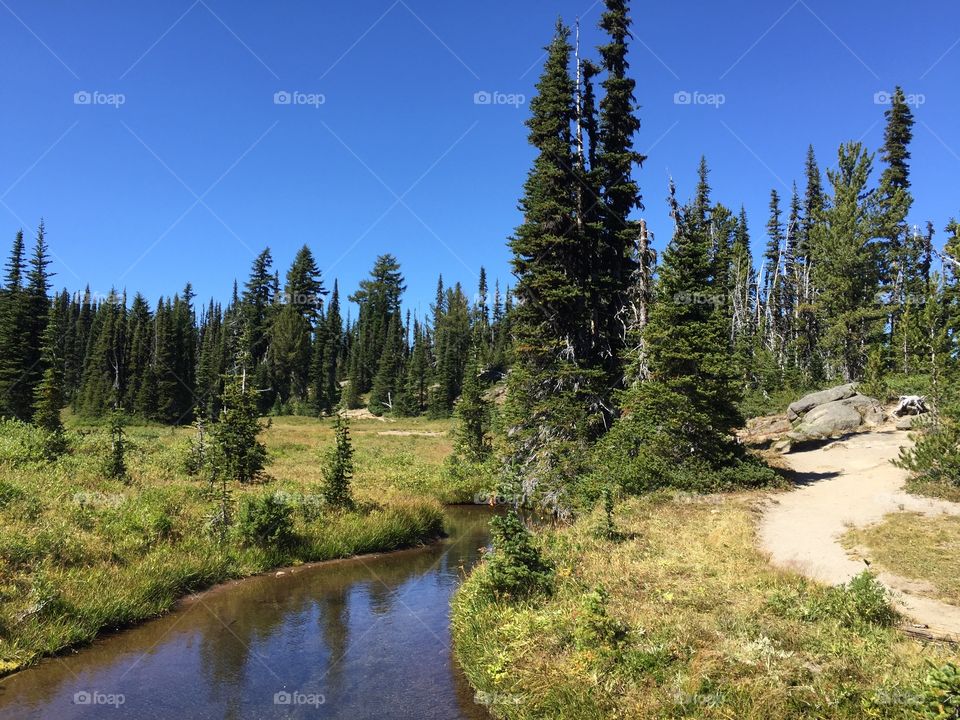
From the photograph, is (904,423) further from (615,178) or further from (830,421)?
(615,178)

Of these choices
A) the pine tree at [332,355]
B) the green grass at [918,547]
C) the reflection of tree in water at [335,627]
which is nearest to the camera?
the reflection of tree in water at [335,627]

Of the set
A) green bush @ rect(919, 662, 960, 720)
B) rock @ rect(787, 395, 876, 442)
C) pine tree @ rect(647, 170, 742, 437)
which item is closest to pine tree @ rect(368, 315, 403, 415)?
rock @ rect(787, 395, 876, 442)

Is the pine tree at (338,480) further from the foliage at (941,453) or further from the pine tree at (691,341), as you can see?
the foliage at (941,453)

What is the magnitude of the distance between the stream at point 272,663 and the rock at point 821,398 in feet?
91.0

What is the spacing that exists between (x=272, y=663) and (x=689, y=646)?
25.1ft

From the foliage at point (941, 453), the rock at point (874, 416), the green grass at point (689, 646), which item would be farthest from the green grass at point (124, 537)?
the rock at point (874, 416)

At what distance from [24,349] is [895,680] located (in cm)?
6899

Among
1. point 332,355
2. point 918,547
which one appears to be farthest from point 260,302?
point 918,547

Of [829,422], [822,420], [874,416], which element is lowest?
[829,422]

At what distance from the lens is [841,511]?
17.1 metres

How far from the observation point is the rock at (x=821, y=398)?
34062mm

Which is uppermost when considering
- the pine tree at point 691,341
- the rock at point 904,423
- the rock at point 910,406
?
the pine tree at point 691,341

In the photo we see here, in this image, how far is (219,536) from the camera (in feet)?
56.6

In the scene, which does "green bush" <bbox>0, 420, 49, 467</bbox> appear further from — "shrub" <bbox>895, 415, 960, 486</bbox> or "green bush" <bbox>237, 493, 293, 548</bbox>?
"shrub" <bbox>895, 415, 960, 486</bbox>
